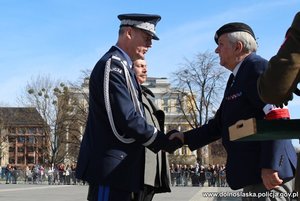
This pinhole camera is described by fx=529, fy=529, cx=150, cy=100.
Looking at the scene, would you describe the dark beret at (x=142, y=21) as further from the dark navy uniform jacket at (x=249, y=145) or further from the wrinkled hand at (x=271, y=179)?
the wrinkled hand at (x=271, y=179)

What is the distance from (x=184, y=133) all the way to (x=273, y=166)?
1.00 metres

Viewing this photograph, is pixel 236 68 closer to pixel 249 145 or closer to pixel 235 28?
pixel 235 28

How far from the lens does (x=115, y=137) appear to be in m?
3.77

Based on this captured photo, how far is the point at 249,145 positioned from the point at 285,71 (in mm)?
1511

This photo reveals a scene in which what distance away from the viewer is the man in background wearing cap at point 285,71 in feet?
7.12

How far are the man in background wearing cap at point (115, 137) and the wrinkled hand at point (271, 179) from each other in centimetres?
78

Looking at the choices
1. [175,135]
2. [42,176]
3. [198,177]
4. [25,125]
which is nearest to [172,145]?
[175,135]

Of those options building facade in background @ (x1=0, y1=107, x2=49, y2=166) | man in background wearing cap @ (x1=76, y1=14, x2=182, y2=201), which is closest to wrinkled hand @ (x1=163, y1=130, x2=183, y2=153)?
man in background wearing cap @ (x1=76, y1=14, x2=182, y2=201)

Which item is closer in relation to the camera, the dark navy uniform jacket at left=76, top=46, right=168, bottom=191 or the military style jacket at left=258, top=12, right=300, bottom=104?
the military style jacket at left=258, top=12, right=300, bottom=104

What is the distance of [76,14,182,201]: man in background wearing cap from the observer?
3.71 m

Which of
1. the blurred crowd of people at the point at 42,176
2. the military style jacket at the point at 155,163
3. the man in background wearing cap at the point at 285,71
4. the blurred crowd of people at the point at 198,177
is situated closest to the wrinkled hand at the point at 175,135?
the military style jacket at the point at 155,163

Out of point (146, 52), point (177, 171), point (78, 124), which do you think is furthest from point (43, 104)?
point (146, 52)

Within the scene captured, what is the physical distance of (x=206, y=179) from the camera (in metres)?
37.7

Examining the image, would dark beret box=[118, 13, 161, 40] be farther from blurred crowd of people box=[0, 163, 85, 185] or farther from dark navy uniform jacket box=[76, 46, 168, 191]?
blurred crowd of people box=[0, 163, 85, 185]
